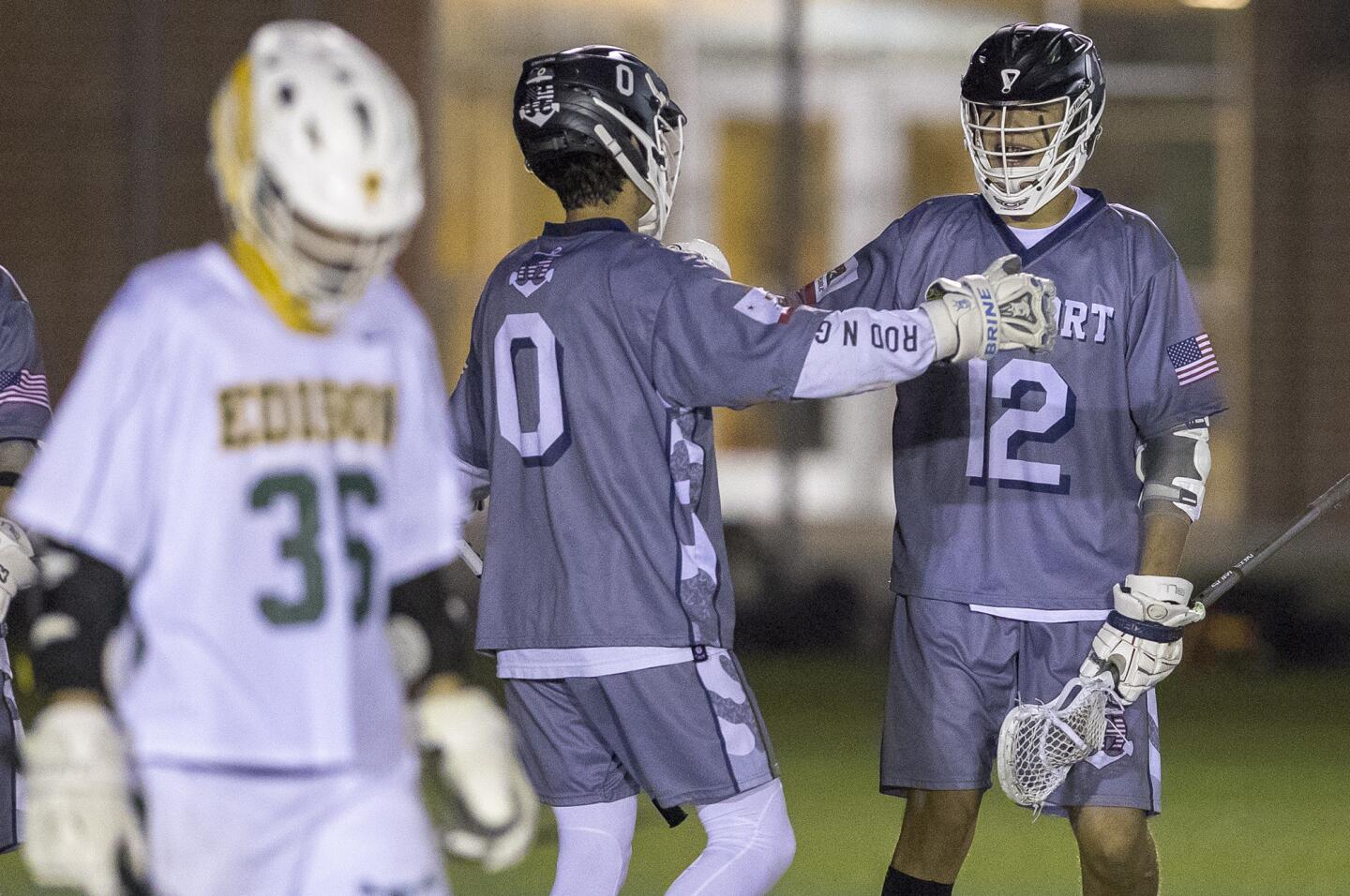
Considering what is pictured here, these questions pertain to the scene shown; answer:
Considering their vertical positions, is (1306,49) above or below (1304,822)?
above

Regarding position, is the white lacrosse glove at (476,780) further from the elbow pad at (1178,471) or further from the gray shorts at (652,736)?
the elbow pad at (1178,471)

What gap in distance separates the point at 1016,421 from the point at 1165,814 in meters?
3.58

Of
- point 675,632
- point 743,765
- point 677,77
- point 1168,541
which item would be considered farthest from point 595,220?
point 677,77

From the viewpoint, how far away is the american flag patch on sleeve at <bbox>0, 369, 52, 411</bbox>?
4.57 meters

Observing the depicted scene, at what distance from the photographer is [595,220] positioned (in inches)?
158

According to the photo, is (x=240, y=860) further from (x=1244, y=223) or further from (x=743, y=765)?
(x=1244, y=223)

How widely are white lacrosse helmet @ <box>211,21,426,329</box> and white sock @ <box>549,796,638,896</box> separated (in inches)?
62.2

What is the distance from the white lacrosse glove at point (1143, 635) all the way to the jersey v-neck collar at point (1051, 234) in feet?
2.46

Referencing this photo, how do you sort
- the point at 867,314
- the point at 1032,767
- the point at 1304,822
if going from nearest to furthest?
the point at 867,314 → the point at 1032,767 → the point at 1304,822

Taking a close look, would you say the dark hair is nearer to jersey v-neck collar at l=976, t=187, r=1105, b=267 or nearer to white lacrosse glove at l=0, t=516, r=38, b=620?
jersey v-neck collar at l=976, t=187, r=1105, b=267

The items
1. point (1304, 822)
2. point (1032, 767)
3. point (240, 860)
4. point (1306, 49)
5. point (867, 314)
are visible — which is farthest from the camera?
point (1306, 49)

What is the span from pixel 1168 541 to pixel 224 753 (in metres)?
2.39

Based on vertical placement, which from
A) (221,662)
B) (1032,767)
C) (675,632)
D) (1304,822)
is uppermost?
(221,662)

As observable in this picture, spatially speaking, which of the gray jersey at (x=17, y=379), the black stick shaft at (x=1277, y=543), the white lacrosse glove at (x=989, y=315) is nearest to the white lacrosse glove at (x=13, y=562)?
the gray jersey at (x=17, y=379)
